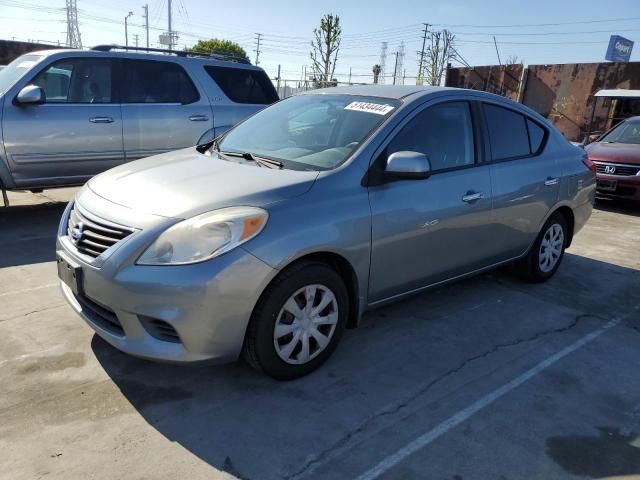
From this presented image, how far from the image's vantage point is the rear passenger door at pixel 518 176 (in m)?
4.16

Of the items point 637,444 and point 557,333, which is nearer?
point 637,444

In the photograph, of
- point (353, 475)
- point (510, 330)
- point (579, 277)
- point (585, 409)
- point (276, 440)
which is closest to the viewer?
point (353, 475)

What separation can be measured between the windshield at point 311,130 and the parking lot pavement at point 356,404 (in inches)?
50.3

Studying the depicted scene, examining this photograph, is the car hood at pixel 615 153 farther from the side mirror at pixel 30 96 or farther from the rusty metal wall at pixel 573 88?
the side mirror at pixel 30 96

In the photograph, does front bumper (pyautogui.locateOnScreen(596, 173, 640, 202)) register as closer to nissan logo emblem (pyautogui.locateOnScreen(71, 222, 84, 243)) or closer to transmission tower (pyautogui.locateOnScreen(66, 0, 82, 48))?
nissan logo emblem (pyautogui.locateOnScreen(71, 222, 84, 243))

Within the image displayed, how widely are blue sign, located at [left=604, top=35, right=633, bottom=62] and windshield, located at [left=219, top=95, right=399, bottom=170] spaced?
34135 mm

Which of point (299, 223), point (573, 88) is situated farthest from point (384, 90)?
point (573, 88)

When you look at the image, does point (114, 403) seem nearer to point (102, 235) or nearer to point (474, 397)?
point (102, 235)

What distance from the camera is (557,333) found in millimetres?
3975

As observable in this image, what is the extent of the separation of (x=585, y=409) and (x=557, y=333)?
1034 millimetres

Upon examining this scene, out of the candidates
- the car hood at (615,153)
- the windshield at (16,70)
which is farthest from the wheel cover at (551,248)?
the windshield at (16,70)

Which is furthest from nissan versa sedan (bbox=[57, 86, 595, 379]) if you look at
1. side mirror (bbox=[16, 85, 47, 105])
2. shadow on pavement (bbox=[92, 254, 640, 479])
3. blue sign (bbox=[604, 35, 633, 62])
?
blue sign (bbox=[604, 35, 633, 62])

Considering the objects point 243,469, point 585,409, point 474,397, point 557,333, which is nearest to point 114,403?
point 243,469

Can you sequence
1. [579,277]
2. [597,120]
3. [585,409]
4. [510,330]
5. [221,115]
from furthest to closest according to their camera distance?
1. [597,120]
2. [221,115]
3. [579,277]
4. [510,330]
5. [585,409]
